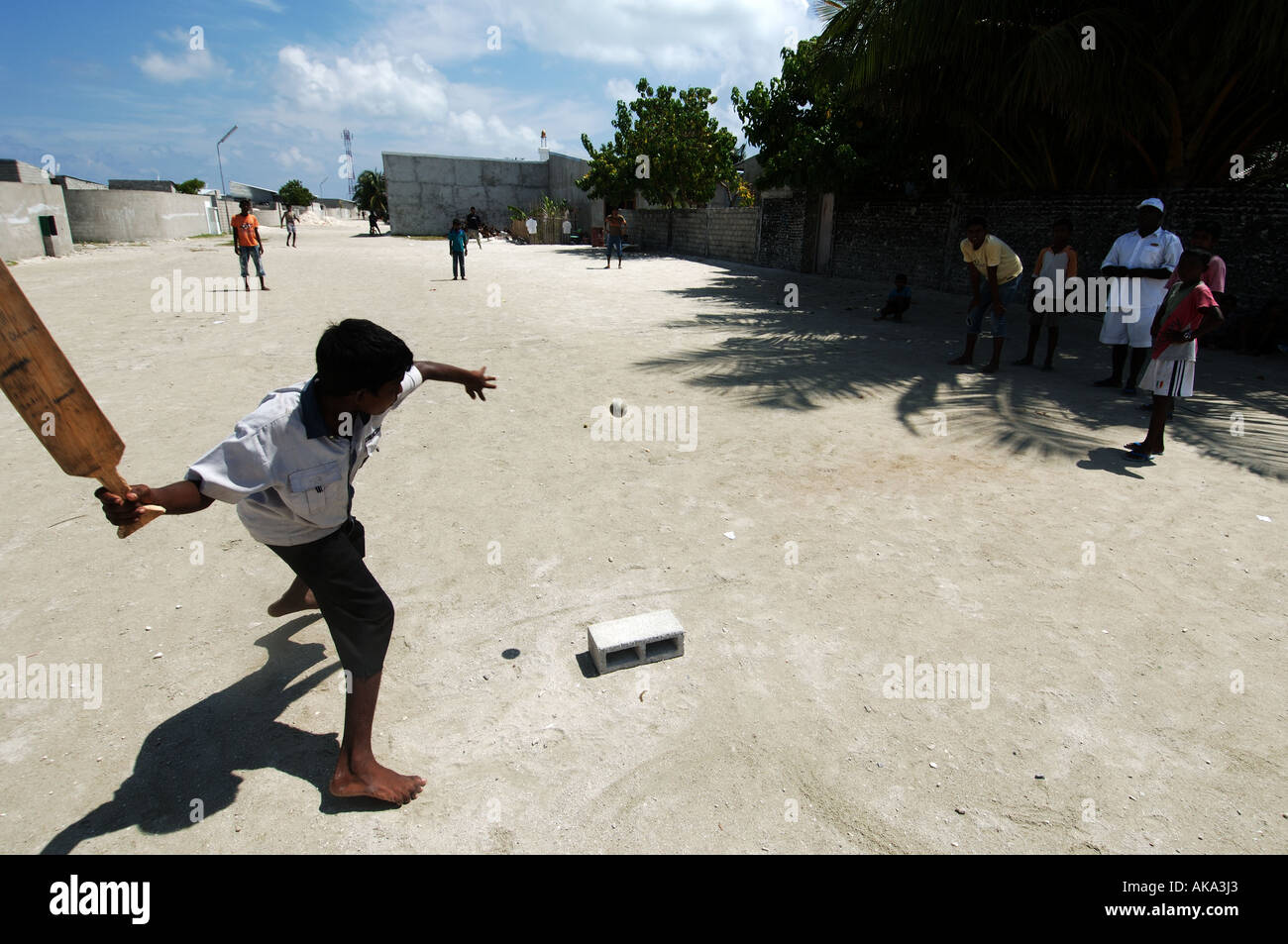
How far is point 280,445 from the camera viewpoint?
2.30 m

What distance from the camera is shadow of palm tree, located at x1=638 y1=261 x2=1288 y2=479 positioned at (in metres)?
6.23

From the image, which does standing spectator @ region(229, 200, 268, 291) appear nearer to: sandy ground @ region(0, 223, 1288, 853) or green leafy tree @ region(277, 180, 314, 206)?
sandy ground @ region(0, 223, 1288, 853)

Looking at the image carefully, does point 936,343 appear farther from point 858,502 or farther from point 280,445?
point 280,445

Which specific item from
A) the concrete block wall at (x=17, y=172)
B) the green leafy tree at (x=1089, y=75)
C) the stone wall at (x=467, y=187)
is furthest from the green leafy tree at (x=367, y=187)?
the green leafy tree at (x=1089, y=75)

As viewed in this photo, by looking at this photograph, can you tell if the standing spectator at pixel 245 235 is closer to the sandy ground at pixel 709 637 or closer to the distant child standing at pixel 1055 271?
the sandy ground at pixel 709 637

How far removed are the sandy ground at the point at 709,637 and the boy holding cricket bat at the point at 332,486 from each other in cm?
31

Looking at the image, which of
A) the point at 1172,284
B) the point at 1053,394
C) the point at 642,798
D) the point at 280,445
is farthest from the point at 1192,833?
the point at 1053,394

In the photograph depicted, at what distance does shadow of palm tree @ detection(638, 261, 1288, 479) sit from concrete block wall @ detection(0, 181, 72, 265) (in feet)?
77.6

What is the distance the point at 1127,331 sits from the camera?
7.37 meters

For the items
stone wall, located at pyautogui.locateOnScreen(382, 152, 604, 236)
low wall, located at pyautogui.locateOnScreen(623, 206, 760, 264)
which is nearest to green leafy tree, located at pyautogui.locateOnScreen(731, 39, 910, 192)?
low wall, located at pyautogui.locateOnScreen(623, 206, 760, 264)

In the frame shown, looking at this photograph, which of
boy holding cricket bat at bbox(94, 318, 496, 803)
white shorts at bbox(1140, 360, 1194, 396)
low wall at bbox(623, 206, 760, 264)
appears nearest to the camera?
boy holding cricket bat at bbox(94, 318, 496, 803)

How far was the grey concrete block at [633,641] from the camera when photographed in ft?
10.4

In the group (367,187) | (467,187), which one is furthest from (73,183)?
(367,187)

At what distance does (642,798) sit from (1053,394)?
7.02 meters
